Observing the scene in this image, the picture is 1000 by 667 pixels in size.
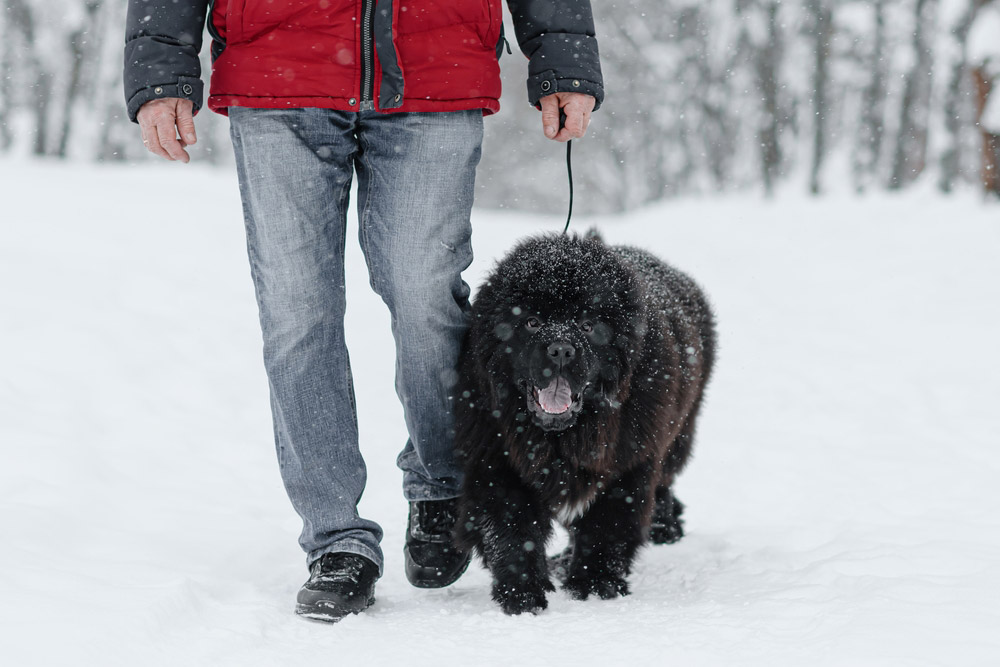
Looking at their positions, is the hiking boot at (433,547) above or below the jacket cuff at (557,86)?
below

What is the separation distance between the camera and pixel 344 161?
3.00 metres

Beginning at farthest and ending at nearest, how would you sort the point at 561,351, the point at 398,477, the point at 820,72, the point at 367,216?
the point at 820,72
the point at 398,477
the point at 367,216
the point at 561,351

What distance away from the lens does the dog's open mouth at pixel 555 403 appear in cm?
308

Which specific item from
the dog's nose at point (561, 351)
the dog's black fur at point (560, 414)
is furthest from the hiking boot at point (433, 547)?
the dog's nose at point (561, 351)

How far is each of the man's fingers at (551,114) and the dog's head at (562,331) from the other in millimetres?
397

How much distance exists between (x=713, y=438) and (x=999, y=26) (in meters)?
12.2

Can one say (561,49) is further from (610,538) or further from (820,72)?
(820,72)

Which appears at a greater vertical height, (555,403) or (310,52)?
(310,52)

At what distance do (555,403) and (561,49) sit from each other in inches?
45.3

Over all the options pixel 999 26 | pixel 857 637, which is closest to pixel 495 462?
pixel 857 637

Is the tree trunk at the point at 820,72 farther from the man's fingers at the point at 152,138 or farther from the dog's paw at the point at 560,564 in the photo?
the man's fingers at the point at 152,138

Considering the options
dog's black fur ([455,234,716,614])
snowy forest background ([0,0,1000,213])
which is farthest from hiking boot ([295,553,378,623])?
snowy forest background ([0,0,1000,213])

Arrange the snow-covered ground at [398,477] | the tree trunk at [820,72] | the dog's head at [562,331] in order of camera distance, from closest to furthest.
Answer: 1. the snow-covered ground at [398,477]
2. the dog's head at [562,331]
3. the tree trunk at [820,72]

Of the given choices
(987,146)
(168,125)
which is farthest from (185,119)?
(987,146)
